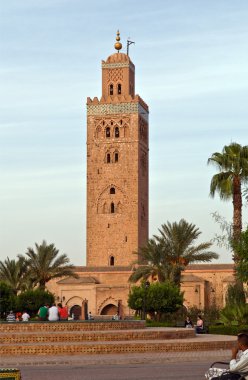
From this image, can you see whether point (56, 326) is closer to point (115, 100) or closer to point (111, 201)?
point (111, 201)

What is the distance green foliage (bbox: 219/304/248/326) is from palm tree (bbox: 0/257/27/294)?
16124 millimetres

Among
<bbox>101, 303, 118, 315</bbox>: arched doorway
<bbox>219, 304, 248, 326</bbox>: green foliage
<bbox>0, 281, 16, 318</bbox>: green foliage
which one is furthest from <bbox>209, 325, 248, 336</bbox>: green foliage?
<bbox>101, 303, 118, 315</bbox>: arched doorway

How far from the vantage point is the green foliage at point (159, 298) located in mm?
37156

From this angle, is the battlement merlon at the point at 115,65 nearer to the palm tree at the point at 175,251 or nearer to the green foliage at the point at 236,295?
the palm tree at the point at 175,251

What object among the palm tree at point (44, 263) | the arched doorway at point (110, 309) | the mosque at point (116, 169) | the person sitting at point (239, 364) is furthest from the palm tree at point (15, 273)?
the person sitting at point (239, 364)

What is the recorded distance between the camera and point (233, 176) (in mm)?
33844

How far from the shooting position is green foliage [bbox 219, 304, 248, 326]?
99.3 feet

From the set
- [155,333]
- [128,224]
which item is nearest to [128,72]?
[128,224]

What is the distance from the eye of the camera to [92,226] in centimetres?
6812

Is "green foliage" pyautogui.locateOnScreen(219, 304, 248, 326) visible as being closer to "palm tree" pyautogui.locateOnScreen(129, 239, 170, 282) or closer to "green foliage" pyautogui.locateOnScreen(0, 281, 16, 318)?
"palm tree" pyautogui.locateOnScreen(129, 239, 170, 282)

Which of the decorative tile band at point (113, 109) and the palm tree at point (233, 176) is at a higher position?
the decorative tile band at point (113, 109)

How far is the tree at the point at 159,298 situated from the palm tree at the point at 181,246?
8.62ft

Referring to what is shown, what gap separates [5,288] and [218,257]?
981 centimetres

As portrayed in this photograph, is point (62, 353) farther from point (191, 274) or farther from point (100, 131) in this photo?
point (100, 131)
